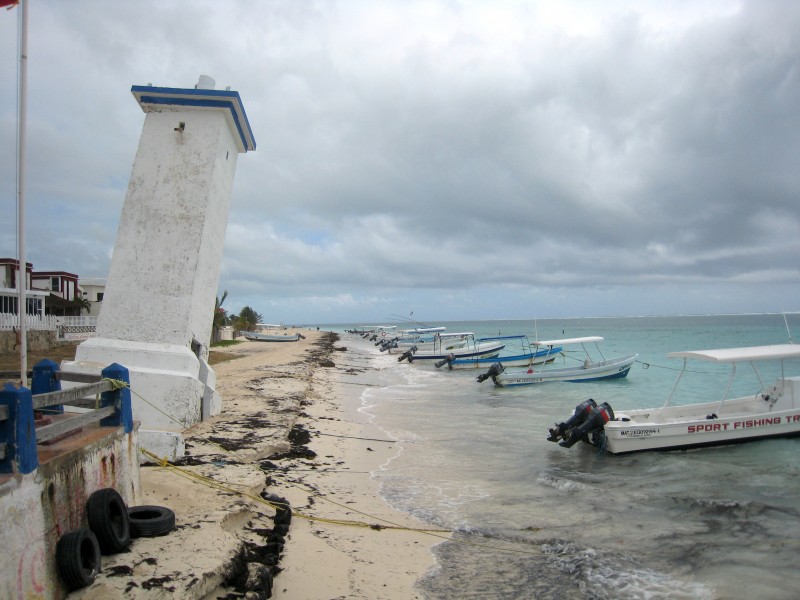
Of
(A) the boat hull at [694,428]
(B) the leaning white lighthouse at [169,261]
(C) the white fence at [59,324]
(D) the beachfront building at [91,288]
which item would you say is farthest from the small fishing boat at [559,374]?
(D) the beachfront building at [91,288]

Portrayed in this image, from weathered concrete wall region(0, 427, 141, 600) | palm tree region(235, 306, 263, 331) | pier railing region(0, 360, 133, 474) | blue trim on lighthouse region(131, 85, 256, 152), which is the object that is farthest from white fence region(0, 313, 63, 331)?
palm tree region(235, 306, 263, 331)

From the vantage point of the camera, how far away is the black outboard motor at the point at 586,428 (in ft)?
38.1

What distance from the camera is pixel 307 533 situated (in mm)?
6488

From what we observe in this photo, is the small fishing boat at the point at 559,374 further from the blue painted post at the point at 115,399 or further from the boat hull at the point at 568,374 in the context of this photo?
the blue painted post at the point at 115,399

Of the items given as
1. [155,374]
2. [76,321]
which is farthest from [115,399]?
[76,321]

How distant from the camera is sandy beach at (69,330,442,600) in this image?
14.5 feet

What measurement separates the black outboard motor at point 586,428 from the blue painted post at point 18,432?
399 inches

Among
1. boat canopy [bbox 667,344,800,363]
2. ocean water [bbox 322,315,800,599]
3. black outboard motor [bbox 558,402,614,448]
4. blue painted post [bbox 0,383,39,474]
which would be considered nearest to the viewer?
blue painted post [bbox 0,383,39,474]

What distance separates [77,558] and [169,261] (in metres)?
6.93

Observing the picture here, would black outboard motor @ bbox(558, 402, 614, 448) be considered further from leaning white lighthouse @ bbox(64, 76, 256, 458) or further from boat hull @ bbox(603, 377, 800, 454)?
leaning white lighthouse @ bbox(64, 76, 256, 458)

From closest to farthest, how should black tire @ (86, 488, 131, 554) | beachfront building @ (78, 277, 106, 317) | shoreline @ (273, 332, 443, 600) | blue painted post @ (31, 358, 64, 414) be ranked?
black tire @ (86, 488, 131, 554), shoreline @ (273, 332, 443, 600), blue painted post @ (31, 358, 64, 414), beachfront building @ (78, 277, 106, 317)

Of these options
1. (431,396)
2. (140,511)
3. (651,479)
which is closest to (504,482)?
(651,479)

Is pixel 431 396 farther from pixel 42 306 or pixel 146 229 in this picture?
pixel 42 306

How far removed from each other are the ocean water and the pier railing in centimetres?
362
